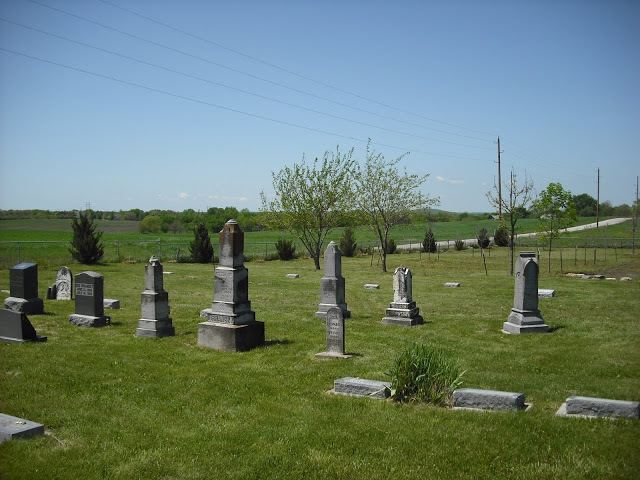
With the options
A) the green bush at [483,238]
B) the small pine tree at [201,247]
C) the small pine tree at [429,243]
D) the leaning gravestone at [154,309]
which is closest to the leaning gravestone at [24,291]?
the leaning gravestone at [154,309]

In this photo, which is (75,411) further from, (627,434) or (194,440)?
(627,434)

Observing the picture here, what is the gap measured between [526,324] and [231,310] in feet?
26.0

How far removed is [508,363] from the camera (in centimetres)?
1133

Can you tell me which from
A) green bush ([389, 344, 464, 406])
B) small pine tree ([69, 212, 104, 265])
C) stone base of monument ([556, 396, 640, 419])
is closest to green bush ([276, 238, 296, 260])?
small pine tree ([69, 212, 104, 265])

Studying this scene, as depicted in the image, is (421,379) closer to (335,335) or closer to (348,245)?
(335,335)

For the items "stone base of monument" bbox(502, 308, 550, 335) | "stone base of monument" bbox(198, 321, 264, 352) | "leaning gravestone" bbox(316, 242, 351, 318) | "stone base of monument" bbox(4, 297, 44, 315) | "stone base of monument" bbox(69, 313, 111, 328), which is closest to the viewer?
"stone base of monument" bbox(198, 321, 264, 352)

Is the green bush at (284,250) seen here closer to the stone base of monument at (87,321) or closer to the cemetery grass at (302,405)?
the cemetery grass at (302,405)

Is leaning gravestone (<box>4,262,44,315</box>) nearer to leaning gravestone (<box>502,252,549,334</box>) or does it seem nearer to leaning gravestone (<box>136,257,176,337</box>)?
leaning gravestone (<box>136,257,176,337</box>)

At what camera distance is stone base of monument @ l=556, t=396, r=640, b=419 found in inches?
296

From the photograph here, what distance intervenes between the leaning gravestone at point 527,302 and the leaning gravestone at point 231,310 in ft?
22.9

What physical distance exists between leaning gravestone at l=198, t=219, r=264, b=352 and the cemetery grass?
0.49 meters

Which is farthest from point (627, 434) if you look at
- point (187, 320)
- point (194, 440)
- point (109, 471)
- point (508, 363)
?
point (187, 320)

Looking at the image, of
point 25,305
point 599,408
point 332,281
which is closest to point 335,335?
point 332,281

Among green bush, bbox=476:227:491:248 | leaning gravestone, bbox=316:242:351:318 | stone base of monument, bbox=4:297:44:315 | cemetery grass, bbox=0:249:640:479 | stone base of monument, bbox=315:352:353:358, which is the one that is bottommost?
cemetery grass, bbox=0:249:640:479
